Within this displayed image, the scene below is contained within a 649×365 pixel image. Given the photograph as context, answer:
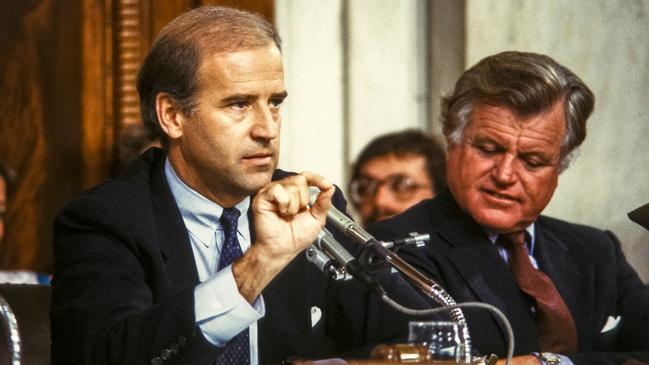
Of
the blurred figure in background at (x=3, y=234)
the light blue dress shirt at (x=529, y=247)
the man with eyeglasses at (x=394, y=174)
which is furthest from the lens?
the man with eyeglasses at (x=394, y=174)

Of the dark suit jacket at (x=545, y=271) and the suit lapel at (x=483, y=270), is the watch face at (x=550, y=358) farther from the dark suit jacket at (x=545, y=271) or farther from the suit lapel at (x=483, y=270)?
the suit lapel at (x=483, y=270)

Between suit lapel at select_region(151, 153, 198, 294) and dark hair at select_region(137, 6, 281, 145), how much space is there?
19 cm

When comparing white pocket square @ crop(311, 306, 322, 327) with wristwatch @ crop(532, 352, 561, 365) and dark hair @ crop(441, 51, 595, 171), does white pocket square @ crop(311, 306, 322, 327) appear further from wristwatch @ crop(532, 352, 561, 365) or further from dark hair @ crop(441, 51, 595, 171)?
dark hair @ crop(441, 51, 595, 171)

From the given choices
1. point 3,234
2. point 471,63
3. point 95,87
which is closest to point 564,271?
point 471,63

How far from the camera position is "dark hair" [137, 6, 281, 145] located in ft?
9.71

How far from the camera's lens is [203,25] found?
2.98 m

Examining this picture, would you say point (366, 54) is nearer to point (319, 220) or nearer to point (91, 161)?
point (91, 161)

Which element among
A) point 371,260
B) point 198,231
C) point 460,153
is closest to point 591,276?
point 460,153

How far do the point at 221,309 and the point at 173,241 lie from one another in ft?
1.40

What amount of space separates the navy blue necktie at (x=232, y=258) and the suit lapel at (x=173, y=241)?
85mm

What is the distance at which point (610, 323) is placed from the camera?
3752mm

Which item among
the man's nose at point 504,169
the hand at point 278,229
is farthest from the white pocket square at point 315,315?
the man's nose at point 504,169

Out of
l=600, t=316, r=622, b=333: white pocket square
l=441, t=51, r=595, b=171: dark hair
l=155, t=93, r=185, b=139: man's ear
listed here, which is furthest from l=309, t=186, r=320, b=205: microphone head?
l=600, t=316, r=622, b=333: white pocket square

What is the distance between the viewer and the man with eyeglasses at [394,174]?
4781mm
